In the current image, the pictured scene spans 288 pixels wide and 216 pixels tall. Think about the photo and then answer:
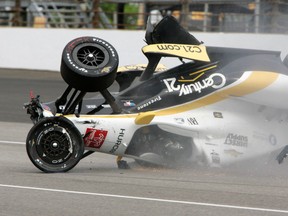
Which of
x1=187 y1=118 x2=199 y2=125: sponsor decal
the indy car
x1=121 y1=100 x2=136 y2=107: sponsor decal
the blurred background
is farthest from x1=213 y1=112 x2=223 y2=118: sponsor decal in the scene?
the blurred background

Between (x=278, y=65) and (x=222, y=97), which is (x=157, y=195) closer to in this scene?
(x=222, y=97)

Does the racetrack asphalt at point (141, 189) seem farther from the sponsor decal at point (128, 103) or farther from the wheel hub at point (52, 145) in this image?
the sponsor decal at point (128, 103)

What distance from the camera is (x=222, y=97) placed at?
324 inches

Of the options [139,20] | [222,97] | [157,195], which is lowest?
[139,20]

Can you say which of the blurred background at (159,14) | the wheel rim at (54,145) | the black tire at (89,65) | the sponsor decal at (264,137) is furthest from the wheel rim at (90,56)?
the blurred background at (159,14)

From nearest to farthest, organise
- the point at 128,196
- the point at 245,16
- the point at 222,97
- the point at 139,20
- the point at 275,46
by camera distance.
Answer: the point at 128,196 → the point at 222,97 → the point at 275,46 → the point at 245,16 → the point at 139,20

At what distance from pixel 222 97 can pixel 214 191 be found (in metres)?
1.28

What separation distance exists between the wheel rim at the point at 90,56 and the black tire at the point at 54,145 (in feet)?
2.05

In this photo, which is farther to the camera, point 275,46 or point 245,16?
point 245,16

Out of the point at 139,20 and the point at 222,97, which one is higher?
the point at 222,97

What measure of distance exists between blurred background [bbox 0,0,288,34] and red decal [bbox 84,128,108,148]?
1013 centimetres

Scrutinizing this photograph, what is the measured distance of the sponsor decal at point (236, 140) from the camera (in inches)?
322

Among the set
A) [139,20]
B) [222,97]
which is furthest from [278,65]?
[139,20]

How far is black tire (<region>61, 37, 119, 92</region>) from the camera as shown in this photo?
26.4 ft
